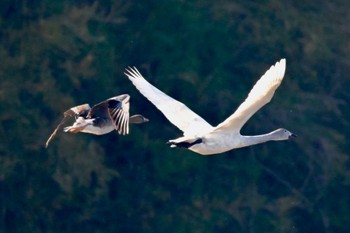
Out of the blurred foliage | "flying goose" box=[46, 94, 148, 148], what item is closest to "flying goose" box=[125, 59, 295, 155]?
"flying goose" box=[46, 94, 148, 148]

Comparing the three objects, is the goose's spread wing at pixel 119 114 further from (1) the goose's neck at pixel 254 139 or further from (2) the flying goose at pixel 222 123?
(1) the goose's neck at pixel 254 139

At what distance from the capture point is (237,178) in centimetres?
1539

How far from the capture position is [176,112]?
530 inches

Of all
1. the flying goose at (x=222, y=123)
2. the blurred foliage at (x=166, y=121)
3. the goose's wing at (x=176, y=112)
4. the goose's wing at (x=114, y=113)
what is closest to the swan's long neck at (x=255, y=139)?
the flying goose at (x=222, y=123)

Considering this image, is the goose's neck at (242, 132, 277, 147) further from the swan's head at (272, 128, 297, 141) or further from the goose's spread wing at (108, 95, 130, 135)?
the goose's spread wing at (108, 95, 130, 135)

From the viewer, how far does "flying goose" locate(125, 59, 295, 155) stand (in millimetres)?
11828

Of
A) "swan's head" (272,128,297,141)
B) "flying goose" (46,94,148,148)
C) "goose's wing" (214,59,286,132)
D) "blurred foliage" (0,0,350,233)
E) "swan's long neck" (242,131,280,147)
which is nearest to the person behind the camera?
"goose's wing" (214,59,286,132)

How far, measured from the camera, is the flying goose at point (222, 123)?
11828 mm

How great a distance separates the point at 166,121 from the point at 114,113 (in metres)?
2.45

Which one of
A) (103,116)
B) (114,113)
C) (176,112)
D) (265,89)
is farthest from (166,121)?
(265,89)

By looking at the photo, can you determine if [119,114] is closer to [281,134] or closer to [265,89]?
[281,134]

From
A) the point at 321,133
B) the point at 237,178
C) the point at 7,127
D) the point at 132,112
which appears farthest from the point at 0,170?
the point at 321,133

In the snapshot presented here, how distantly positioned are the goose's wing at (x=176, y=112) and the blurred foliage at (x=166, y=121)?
1521mm

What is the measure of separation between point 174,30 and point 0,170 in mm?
2570
